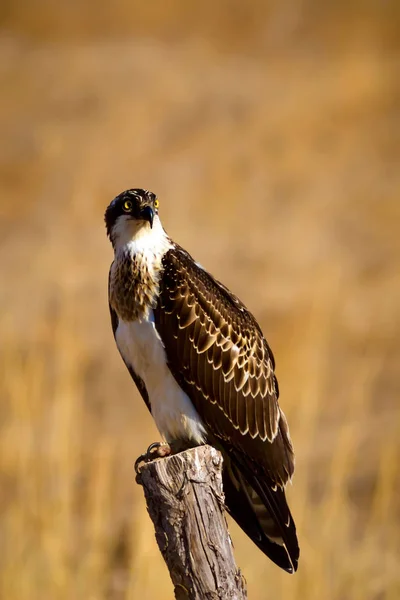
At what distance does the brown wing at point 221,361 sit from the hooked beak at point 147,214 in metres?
0.19

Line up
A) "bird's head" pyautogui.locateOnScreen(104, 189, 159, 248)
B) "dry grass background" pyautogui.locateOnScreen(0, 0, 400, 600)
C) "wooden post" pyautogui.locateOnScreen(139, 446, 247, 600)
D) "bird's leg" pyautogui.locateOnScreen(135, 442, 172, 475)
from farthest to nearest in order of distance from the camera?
"dry grass background" pyautogui.locateOnScreen(0, 0, 400, 600) → "bird's head" pyautogui.locateOnScreen(104, 189, 159, 248) → "bird's leg" pyautogui.locateOnScreen(135, 442, 172, 475) → "wooden post" pyautogui.locateOnScreen(139, 446, 247, 600)

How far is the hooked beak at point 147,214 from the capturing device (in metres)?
4.87

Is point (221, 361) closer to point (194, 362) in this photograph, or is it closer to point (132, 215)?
point (194, 362)

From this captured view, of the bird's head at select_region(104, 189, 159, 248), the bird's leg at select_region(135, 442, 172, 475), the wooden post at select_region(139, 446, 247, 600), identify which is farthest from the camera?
the bird's head at select_region(104, 189, 159, 248)

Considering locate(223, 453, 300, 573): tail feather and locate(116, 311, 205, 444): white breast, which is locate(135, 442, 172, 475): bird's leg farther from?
locate(223, 453, 300, 573): tail feather

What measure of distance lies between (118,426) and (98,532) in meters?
4.96

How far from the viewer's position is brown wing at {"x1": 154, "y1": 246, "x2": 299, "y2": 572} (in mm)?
4898

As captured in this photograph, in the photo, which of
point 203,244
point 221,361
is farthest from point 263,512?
point 203,244

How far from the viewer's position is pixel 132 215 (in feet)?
16.3

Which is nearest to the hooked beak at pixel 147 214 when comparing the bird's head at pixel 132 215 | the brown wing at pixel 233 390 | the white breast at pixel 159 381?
the bird's head at pixel 132 215

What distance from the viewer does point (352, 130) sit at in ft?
56.1

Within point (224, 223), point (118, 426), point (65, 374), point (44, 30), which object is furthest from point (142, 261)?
point (44, 30)

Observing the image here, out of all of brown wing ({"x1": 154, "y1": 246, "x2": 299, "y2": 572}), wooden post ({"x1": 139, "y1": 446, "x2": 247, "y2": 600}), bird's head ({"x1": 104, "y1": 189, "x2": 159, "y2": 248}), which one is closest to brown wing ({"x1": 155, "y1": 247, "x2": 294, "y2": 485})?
brown wing ({"x1": 154, "y1": 246, "x2": 299, "y2": 572})

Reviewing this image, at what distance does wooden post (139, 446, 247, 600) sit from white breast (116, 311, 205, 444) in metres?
0.70
